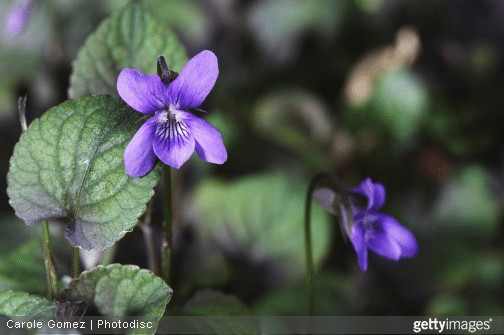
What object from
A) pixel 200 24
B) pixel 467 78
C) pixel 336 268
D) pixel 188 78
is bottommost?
pixel 336 268

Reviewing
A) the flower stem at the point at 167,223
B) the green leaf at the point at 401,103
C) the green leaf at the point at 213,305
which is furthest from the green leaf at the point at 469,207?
the flower stem at the point at 167,223

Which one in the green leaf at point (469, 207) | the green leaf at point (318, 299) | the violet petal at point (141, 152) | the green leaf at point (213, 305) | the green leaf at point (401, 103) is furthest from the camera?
the green leaf at point (401, 103)

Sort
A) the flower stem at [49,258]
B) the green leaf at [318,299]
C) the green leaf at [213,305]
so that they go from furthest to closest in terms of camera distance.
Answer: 1. the green leaf at [318,299]
2. the green leaf at [213,305]
3. the flower stem at [49,258]

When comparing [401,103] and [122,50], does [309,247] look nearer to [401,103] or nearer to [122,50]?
[122,50]

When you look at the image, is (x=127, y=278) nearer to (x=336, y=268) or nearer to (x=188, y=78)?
(x=188, y=78)

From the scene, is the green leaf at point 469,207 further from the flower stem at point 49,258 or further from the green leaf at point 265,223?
the flower stem at point 49,258

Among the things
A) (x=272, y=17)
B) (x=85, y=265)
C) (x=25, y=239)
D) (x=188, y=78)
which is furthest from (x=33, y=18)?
(x=188, y=78)

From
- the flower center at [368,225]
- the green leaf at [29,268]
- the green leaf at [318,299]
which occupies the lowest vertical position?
the green leaf at [318,299]
